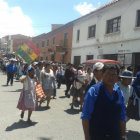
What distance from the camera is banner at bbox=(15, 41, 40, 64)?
28.1 ft

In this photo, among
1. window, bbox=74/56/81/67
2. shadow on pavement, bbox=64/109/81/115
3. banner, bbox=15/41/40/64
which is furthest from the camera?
window, bbox=74/56/81/67

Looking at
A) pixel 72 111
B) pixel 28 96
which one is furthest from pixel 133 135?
pixel 28 96

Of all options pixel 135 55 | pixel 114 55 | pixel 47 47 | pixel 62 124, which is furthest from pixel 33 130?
pixel 47 47

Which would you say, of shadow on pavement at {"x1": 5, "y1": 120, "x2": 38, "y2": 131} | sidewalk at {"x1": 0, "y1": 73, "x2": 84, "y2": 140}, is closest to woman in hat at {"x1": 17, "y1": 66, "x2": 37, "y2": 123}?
shadow on pavement at {"x1": 5, "y1": 120, "x2": 38, "y2": 131}

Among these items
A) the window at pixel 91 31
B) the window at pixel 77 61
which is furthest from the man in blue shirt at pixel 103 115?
the window at pixel 77 61

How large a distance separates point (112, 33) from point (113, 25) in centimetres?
73

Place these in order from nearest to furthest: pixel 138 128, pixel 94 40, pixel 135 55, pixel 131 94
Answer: pixel 131 94 < pixel 138 128 < pixel 135 55 < pixel 94 40

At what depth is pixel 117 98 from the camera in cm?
222

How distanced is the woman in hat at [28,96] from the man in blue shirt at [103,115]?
10.2 ft

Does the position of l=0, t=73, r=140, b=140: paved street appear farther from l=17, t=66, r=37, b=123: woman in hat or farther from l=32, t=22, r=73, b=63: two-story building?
l=32, t=22, r=73, b=63: two-story building

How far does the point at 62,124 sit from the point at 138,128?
205 cm

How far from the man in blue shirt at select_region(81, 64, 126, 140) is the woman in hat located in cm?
310

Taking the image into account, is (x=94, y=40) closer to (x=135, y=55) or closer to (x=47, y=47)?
(x=135, y=55)

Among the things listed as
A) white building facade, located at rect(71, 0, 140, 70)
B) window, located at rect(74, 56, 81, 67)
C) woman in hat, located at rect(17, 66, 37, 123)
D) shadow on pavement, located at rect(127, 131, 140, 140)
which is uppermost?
white building facade, located at rect(71, 0, 140, 70)
